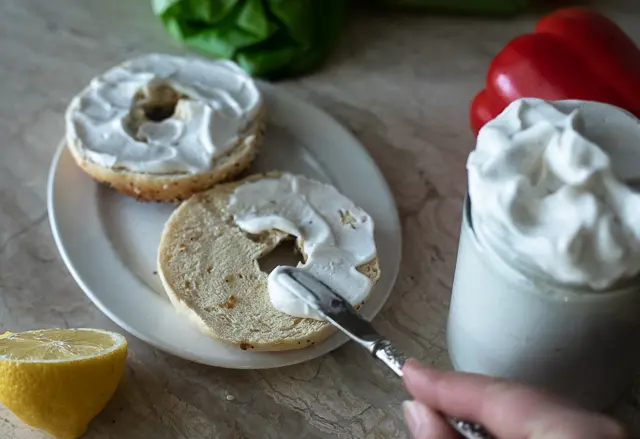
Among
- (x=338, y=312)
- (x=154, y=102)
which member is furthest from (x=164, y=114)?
(x=338, y=312)

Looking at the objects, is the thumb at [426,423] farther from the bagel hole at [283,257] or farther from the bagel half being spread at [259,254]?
the bagel hole at [283,257]

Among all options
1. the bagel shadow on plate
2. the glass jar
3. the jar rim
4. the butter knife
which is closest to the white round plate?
the bagel shadow on plate

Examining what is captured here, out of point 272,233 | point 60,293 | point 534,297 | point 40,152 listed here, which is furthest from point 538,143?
point 40,152

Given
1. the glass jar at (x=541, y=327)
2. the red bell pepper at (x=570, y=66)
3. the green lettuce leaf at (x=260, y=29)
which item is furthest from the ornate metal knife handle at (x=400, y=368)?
the green lettuce leaf at (x=260, y=29)

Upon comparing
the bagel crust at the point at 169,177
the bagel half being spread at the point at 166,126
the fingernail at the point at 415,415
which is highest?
the fingernail at the point at 415,415

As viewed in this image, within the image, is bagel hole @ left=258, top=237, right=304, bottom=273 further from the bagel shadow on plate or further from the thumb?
the thumb

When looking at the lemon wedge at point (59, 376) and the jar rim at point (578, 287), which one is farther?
the lemon wedge at point (59, 376)

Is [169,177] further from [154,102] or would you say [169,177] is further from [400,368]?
[400,368]
